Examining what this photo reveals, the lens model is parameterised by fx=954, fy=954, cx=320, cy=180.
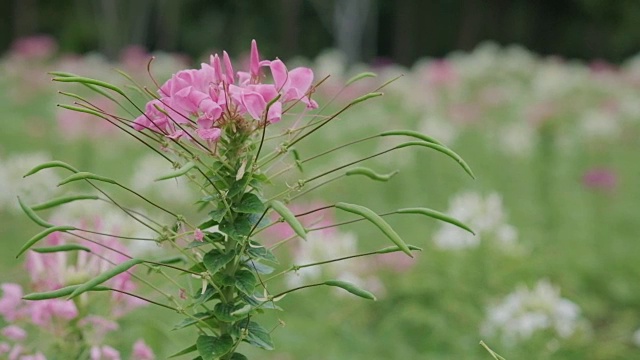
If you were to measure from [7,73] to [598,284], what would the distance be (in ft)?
32.3

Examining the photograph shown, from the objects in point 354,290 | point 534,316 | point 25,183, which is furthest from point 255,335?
point 25,183

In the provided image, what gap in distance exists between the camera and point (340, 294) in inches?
142

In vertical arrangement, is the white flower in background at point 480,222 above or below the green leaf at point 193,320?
above

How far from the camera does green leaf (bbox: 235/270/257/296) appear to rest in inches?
43.4

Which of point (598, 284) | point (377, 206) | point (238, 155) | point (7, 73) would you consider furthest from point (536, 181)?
point (7, 73)

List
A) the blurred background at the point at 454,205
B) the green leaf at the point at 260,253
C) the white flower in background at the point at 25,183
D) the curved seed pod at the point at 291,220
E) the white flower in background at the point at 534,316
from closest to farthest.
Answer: the curved seed pod at the point at 291,220
the green leaf at the point at 260,253
the white flower in background at the point at 534,316
the blurred background at the point at 454,205
the white flower in background at the point at 25,183

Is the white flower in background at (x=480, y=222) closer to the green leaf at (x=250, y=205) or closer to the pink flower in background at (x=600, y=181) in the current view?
the pink flower in background at (x=600, y=181)

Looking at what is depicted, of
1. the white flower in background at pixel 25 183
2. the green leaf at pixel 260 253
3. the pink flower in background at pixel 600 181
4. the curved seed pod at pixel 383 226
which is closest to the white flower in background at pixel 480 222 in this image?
the white flower in background at pixel 25 183

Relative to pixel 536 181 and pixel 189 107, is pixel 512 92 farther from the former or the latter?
pixel 189 107

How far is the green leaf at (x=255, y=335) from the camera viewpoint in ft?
3.67

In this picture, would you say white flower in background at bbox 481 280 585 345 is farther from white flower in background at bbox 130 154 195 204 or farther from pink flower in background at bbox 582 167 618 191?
pink flower in background at bbox 582 167 618 191

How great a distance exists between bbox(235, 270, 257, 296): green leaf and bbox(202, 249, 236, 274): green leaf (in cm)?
3

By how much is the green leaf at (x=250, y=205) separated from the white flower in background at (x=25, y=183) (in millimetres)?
2483

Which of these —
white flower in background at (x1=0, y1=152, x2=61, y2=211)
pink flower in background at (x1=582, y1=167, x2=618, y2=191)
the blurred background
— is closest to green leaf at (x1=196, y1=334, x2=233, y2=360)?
the blurred background
